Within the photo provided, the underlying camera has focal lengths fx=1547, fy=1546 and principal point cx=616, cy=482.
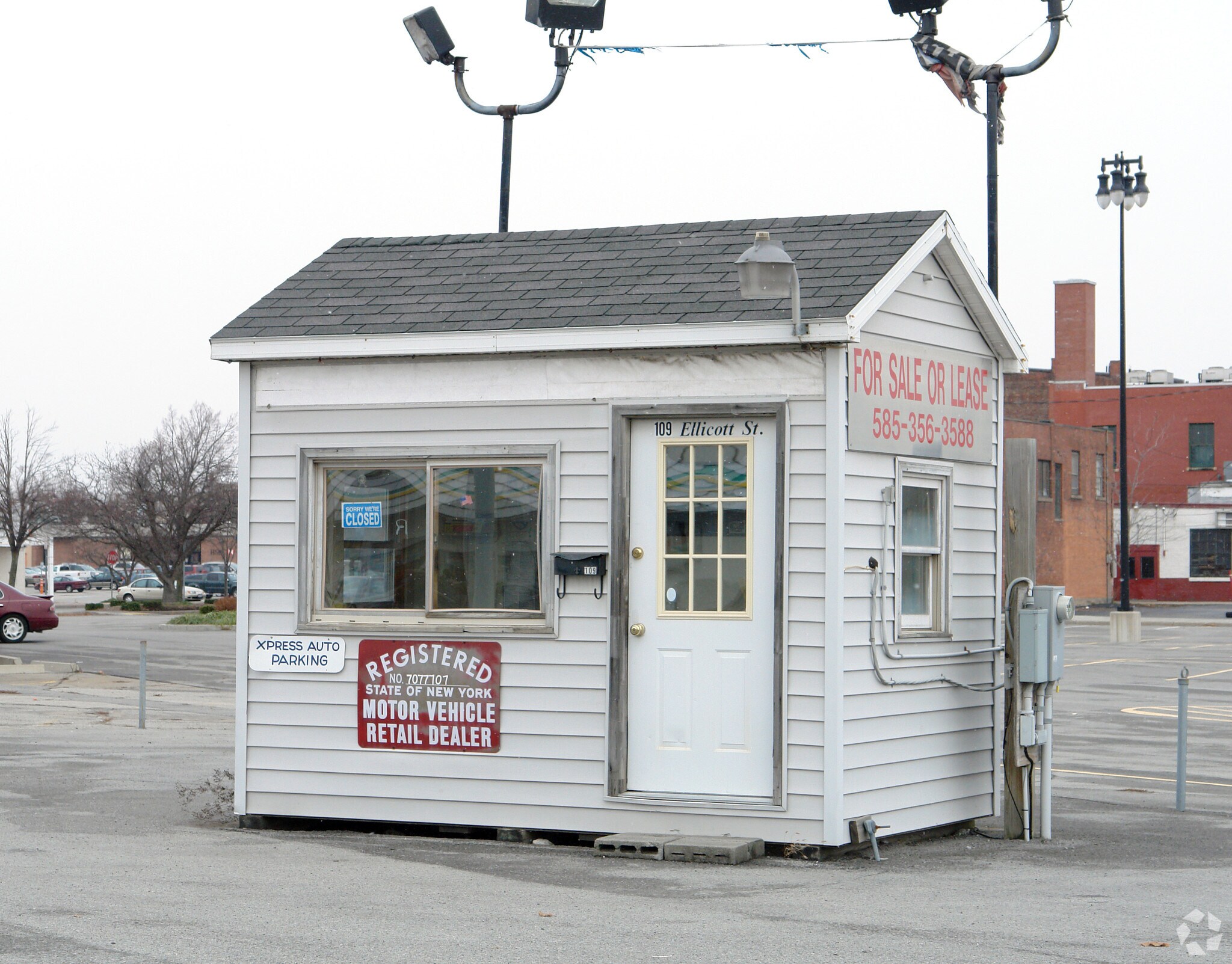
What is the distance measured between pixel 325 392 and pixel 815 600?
11.4 feet

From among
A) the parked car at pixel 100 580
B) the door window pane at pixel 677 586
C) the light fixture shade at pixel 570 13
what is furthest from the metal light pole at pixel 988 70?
the parked car at pixel 100 580

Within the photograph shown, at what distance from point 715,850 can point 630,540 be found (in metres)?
1.91

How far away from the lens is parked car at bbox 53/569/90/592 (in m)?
79.1

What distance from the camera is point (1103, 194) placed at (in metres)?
38.1

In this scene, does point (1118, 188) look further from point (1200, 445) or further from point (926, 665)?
point (1200, 445)

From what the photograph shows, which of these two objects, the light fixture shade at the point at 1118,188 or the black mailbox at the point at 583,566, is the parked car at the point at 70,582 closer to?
the light fixture shade at the point at 1118,188

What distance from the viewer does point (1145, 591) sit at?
6425 cm

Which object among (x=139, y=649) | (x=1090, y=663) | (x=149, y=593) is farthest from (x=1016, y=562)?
(x=149, y=593)

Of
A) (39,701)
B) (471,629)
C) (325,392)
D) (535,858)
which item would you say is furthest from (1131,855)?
(39,701)

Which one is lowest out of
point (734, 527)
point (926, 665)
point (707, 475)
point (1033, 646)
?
point (926, 665)

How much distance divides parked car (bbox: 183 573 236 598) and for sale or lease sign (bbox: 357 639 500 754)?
54.7 meters

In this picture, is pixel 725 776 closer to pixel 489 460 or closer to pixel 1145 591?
pixel 489 460

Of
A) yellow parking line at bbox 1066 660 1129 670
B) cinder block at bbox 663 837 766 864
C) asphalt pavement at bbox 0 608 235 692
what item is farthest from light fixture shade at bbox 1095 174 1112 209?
cinder block at bbox 663 837 766 864

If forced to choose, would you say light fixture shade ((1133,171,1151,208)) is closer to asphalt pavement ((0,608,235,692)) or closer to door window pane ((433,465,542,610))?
asphalt pavement ((0,608,235,692))
